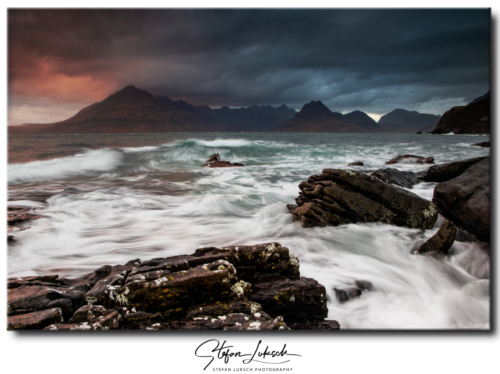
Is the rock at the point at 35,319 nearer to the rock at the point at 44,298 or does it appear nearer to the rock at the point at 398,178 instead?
the rock at the point at 44,298

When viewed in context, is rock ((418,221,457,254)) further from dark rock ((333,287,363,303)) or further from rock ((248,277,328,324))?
rock ((248,277,328,324))

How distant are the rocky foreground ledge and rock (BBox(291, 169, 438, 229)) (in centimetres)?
253

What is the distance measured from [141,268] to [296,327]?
1731mm

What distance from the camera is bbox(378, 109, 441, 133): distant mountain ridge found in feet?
21.6

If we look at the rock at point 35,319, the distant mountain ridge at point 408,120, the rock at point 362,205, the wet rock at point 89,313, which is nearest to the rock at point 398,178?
the distant mountain ridge at point 408,120

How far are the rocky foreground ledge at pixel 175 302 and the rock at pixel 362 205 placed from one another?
8.30ft

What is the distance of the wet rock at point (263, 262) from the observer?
8.89 feet

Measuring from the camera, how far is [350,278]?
10.7 ft

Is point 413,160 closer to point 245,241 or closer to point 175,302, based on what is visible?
point 245,241

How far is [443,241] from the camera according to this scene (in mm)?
3641

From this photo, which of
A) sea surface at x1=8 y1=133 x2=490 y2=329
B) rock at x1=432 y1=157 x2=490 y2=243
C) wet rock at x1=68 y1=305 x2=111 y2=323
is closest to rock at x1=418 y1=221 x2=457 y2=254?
sea surface at x1=8 y1=133 x2=490 y2=329

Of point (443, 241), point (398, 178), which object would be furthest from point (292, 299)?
point (398, 178)
